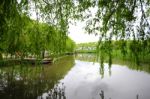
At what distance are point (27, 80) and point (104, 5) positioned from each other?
11.8 metres

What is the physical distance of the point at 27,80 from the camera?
15.4 meters

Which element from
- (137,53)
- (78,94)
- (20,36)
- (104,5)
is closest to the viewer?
(137,53)

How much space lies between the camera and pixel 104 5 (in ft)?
14.6

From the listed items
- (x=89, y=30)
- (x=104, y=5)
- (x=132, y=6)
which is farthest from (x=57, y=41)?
(x=132, y=6)

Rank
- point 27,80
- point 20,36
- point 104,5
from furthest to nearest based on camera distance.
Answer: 1. point 27,80
2. point 20,36
3. point 104,5

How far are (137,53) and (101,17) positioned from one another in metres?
0.98

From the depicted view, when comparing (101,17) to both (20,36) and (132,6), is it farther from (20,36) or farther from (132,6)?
(20,36)

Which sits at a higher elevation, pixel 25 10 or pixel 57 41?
pixel 25 10

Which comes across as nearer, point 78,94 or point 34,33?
point 34,33

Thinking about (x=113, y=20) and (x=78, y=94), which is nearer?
(x=113, y=20)

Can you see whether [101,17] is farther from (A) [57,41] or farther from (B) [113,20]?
(A) [57,41]

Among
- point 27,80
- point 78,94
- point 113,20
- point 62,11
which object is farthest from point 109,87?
point 113,20

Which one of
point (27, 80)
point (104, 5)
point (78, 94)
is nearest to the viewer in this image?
point (104, 5)

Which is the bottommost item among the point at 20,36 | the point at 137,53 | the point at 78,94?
the point at 78,94
